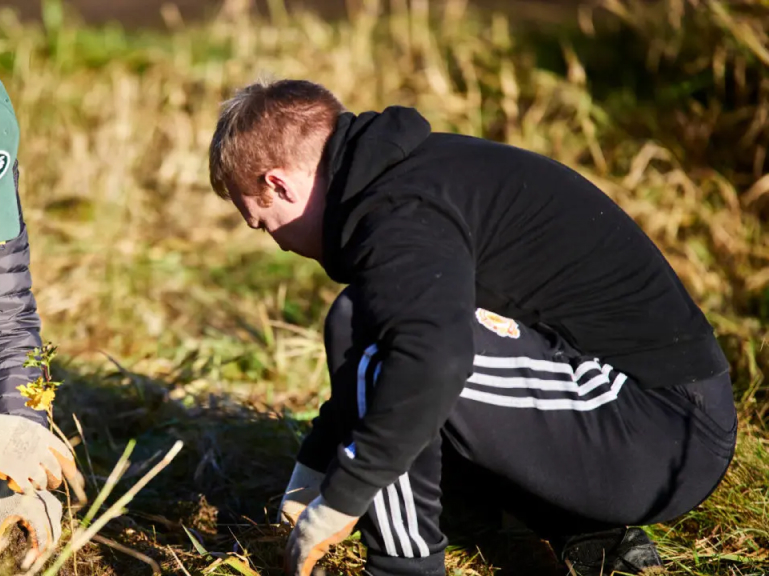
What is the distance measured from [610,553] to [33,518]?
121 centimetres

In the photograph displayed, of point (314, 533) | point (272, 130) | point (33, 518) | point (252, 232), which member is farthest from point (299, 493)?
point (252, 232)

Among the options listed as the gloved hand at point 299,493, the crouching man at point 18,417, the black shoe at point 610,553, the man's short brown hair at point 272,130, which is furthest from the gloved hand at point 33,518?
the black shoe at point 610,553

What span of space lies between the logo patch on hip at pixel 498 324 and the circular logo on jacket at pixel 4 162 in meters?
0.97

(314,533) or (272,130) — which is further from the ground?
(272,130)

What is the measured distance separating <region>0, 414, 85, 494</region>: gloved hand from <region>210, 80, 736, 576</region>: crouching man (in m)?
0.55

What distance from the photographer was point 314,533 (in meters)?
1.67

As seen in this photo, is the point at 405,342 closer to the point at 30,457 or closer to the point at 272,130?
the point at 272,130

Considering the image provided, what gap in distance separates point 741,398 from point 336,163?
60.2 inches

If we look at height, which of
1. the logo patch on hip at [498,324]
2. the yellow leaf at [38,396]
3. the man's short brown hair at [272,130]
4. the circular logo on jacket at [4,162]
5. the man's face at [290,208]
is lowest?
the yellow leaf at [38,396]

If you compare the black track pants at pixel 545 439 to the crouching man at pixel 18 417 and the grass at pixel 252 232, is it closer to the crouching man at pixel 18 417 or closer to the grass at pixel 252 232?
the grass at pixel 252 232

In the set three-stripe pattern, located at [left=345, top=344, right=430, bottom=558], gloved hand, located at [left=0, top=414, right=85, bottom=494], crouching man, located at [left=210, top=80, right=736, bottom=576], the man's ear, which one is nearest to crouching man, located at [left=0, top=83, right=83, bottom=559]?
gloved hand, located at [left=0, top=414, right=85, bottom=494]

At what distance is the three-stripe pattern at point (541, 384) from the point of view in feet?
5.83

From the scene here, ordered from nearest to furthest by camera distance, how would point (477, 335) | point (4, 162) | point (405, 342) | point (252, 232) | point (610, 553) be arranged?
point (405, 342), point (477, 335), point (4, 162), point (610, 553), point (252, 232)

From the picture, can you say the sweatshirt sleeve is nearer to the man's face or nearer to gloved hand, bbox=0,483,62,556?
the man's face
